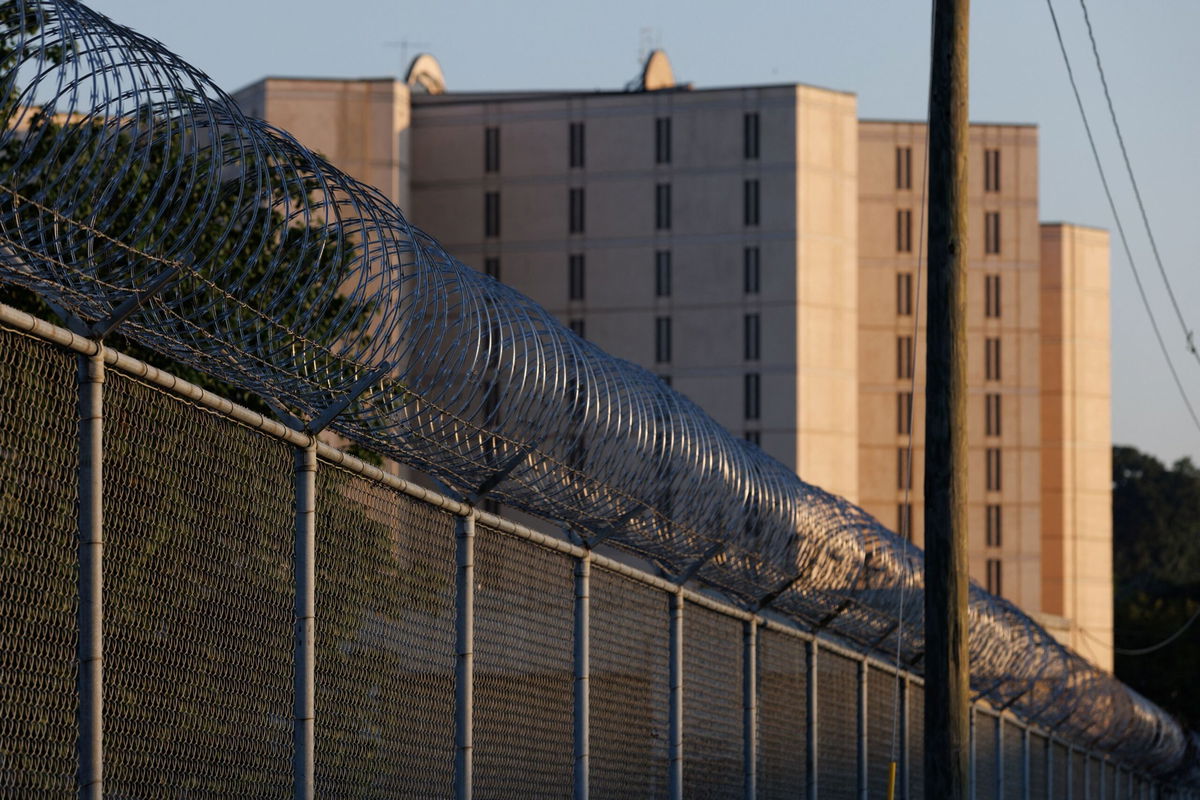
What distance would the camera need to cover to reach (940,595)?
1038 cm

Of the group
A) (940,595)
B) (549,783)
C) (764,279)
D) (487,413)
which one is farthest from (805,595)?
(764,279)

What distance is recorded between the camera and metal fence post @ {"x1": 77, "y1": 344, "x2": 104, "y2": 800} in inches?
190

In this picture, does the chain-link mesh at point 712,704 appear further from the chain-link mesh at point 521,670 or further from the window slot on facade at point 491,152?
the window slot on facade at point 491,152

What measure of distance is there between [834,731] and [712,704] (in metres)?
3.68

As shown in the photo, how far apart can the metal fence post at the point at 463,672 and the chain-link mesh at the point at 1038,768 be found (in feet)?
56.8

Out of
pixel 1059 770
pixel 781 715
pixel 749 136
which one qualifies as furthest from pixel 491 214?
pixel 781 715

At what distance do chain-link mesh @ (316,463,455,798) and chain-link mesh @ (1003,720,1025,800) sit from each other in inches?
609

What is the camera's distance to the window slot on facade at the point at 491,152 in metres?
76.4

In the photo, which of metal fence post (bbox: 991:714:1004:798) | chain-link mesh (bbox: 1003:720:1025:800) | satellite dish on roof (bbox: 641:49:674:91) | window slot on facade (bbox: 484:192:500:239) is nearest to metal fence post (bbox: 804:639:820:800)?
metal fence post (bbox: 991:714:1004:798)

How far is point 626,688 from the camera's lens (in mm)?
10062

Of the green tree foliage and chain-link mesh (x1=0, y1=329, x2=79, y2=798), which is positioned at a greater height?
the green tree foliage

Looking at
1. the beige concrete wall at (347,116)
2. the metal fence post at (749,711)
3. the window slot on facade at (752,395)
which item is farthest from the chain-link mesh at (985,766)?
the beige concrete wall at (347,116)

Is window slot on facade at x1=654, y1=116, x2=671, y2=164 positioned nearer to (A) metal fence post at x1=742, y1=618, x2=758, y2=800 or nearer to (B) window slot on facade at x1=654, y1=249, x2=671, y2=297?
(B) window slot on facade at x1=654, y1=249, x2=671, y2=297

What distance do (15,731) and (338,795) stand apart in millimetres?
2149
